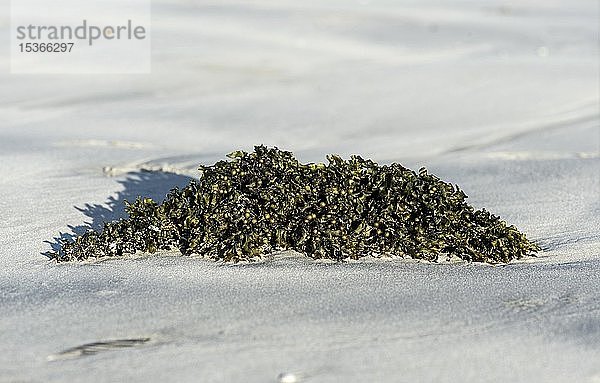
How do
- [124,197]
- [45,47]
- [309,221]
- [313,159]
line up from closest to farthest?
[309,221]
[124,197]
[313,159]
[45,47]

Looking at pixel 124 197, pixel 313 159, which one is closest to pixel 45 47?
pixel 313 159

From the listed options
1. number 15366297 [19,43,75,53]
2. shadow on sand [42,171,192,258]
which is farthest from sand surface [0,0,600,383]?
number 15366297 [19,43,75,53]

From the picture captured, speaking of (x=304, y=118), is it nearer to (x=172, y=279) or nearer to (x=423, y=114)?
(x=423, y=114)

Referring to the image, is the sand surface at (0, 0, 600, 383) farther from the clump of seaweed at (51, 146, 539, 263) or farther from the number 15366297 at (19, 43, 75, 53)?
the number 15366297 at (19, 43, 75, 53)

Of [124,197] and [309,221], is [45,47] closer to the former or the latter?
[124,197]

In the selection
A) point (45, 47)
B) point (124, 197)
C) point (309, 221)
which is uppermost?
point (45, 47)

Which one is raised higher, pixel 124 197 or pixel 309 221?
pixel 124 197

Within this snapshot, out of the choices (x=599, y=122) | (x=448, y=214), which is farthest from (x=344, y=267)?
(x=599, y=122)
